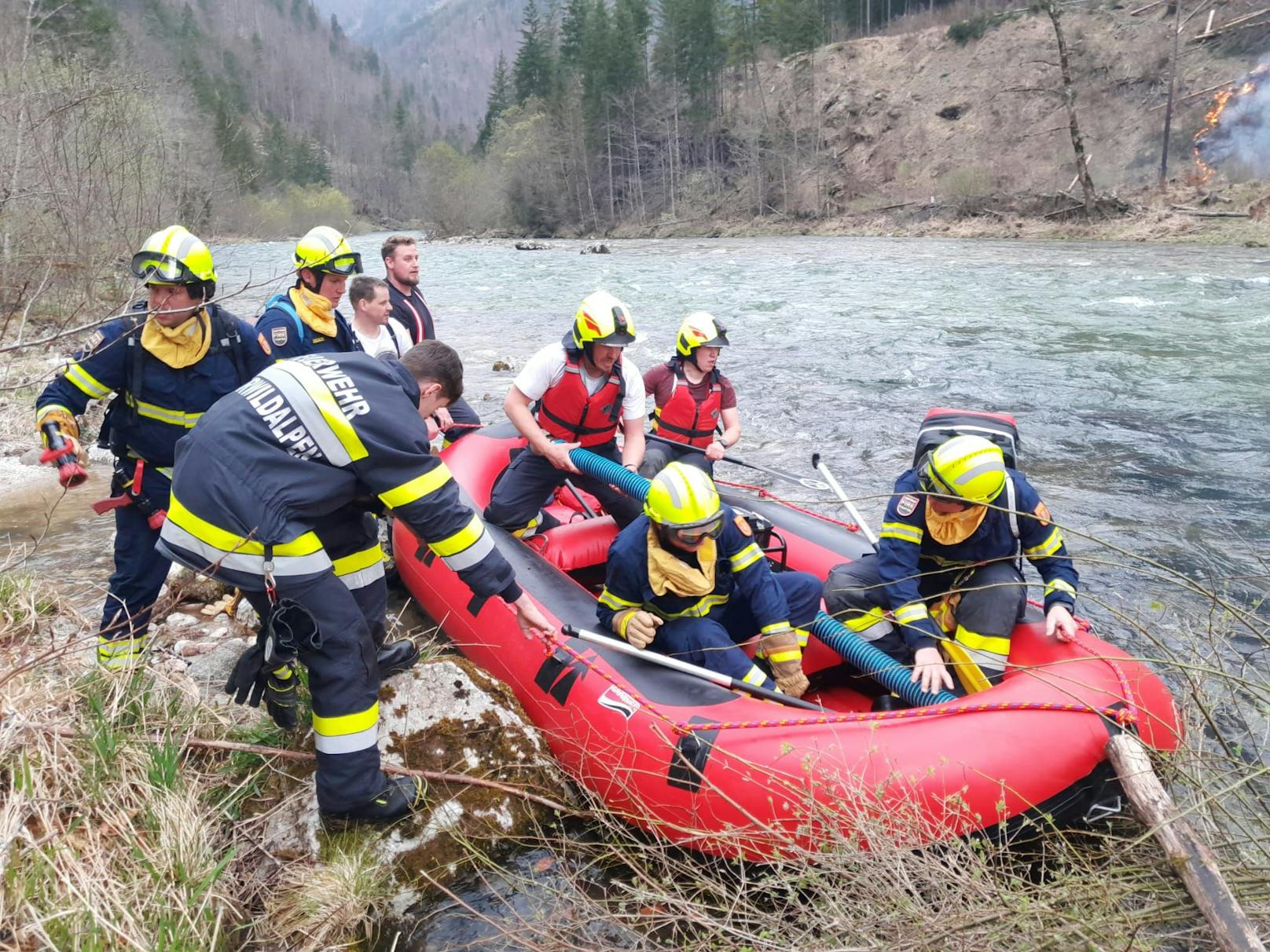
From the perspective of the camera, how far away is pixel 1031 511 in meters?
3.50

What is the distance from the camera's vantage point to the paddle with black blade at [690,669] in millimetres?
3211

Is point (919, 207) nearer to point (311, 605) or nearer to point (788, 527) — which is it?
point (788, 527)

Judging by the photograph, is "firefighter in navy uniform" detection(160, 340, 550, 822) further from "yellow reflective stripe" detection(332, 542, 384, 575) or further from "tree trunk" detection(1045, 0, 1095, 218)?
"tree trunk" detection(1045, 0, 1095, 218)

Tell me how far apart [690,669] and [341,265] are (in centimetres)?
265

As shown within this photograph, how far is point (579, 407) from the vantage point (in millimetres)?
4852

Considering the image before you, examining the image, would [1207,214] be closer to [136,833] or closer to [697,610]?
[697,610]

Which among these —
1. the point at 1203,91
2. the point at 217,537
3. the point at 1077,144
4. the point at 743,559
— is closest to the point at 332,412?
the point at 217,537

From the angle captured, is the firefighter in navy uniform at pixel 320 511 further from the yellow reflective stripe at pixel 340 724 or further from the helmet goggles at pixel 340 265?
the helmet goggles at pixel 340 265

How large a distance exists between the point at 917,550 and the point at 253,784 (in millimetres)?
2657

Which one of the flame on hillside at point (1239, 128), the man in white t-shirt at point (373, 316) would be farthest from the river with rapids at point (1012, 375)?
the flame on hillside at point (1239, 128)

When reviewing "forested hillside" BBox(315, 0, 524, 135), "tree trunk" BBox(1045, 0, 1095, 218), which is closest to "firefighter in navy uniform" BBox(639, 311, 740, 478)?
"tree trunk" BBox(1045, 0, 1095, 218)

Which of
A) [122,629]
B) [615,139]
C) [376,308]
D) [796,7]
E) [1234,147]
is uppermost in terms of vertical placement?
[796,7]

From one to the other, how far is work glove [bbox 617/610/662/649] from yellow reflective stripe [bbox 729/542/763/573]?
0.39 metres

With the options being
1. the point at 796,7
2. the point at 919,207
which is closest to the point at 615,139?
the point at 796,7
